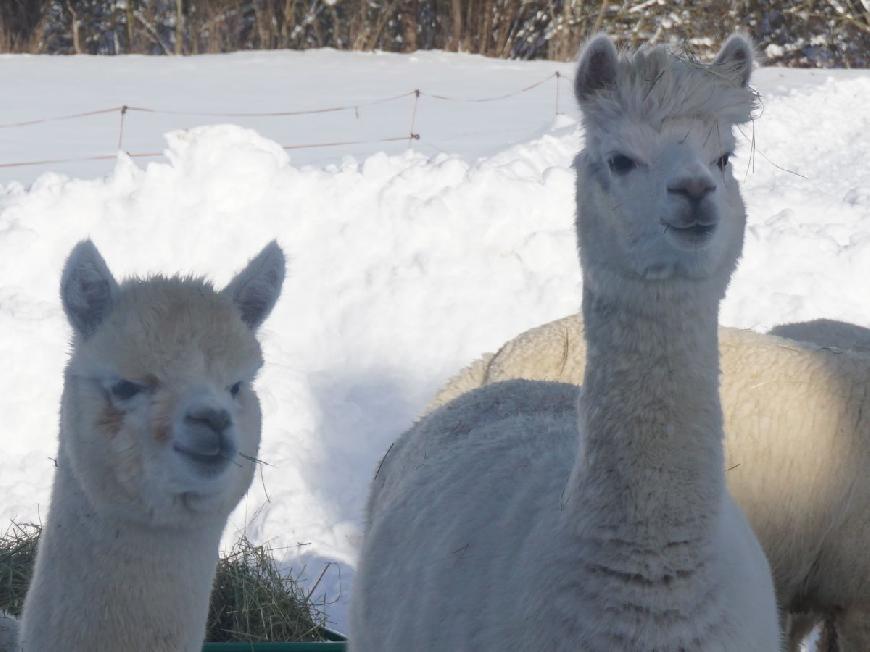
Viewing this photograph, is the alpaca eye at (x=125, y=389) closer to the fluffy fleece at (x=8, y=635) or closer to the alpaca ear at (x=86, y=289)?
the alpaca ear at (x=86, y=289)

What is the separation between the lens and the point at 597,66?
266cm

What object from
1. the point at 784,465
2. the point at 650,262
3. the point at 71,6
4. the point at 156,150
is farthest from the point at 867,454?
the point at 71,6

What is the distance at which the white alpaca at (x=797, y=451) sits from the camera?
4496mm

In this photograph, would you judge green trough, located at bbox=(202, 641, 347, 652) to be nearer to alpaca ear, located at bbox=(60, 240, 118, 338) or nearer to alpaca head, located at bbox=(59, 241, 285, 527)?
alpaca head, located at bbox=(59, 241, 285, 527)

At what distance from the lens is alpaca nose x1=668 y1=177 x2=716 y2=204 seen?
7.84ft

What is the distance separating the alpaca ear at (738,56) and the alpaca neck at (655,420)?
576mm

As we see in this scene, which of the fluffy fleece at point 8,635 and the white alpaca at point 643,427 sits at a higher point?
the white alpaca at point 643,427

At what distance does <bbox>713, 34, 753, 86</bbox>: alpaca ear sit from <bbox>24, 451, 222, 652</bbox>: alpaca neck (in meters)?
1.70

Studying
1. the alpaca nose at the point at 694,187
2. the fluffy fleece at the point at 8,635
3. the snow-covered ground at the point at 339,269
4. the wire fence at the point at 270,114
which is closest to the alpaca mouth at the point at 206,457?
the alpaca nose at the point at 694,187

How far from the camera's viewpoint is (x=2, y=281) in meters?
7.34

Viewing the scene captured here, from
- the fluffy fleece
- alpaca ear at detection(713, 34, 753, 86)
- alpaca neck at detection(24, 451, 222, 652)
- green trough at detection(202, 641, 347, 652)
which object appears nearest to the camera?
alpaca ear at detection(713, 34, 753, 86)

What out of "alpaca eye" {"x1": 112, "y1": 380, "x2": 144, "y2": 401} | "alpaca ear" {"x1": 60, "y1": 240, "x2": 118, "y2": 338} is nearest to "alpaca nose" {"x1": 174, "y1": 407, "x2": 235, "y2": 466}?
"alpaca eye" {"x1": 112, "y1": 380, "x2": 144, "y2": 401}

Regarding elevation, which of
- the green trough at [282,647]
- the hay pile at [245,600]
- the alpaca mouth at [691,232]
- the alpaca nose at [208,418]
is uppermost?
the alpaca mouth at [691,232]

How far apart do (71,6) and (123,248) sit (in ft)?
47.6
